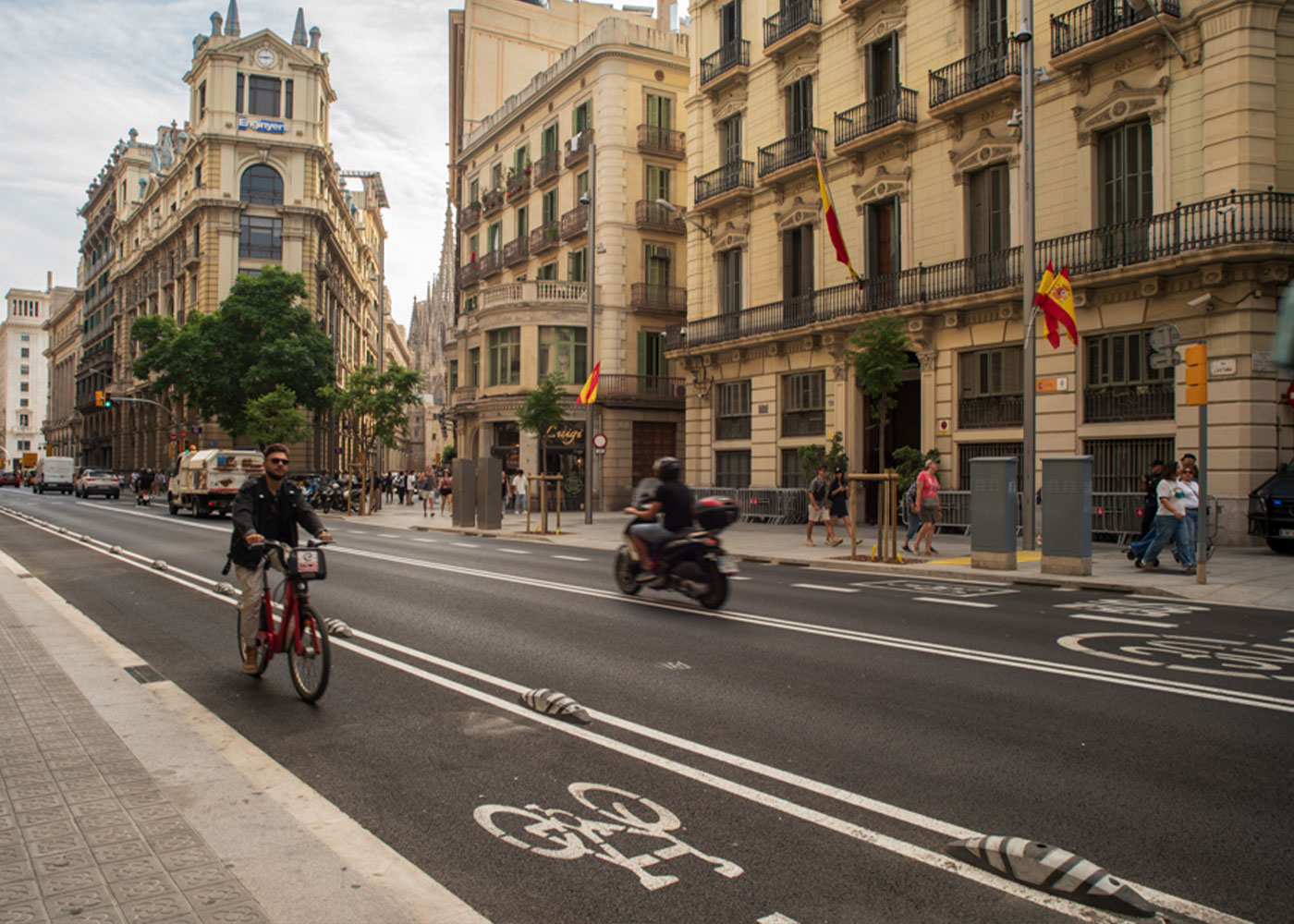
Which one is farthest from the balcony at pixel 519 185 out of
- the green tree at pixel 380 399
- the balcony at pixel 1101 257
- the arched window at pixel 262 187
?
the arched window at pixel 262 187

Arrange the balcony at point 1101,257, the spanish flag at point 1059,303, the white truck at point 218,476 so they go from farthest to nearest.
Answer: the white truck at point 218,476
the balcony at point 1101,257
the spanish flag at point 1059,303

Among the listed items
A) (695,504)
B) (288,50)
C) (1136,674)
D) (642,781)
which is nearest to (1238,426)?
(695,504)

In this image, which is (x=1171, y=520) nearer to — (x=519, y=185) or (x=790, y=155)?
(x=790, y=155)

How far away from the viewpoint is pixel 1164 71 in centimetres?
1927

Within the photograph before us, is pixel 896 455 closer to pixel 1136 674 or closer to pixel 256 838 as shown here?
pixel 1136 674

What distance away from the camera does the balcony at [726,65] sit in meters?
30.1

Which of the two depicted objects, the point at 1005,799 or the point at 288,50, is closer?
the point at 1005,799

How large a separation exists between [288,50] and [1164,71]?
2054 inches

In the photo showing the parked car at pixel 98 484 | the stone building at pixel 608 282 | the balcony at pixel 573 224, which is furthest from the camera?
the parked car at pixel 98 484

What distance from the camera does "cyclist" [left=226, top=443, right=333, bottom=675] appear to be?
22.3ft

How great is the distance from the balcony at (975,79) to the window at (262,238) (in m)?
45.0

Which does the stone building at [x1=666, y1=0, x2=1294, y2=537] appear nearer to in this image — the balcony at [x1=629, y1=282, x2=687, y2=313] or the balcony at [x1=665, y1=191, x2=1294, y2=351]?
the balcony at [x1=665, y1=191, x2=1294, y2=351]

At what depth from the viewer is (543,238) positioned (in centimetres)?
4125

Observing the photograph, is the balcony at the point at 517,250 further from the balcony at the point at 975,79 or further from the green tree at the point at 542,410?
the balcony at the point at 975,79
